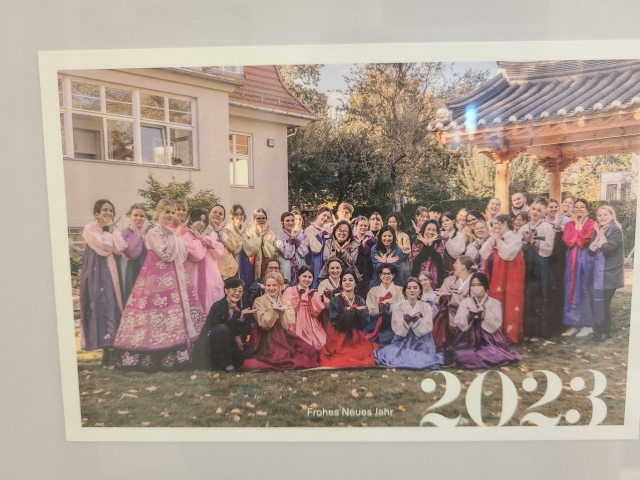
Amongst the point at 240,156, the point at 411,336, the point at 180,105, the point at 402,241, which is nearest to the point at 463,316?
the point at 411,336

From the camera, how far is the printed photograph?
1225mm

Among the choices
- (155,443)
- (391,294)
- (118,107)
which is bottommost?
(155,443)

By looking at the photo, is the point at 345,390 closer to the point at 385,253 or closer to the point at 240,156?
the point at 385,253

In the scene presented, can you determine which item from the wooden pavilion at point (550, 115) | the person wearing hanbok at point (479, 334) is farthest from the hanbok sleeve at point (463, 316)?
the wooden pavilion at point (550, 115)

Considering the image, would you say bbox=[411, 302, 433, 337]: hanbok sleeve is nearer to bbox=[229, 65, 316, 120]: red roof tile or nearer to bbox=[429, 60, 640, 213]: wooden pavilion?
bbox=[429, 60, 640, 213]: wooden pavilion

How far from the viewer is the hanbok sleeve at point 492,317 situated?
4.22 ft

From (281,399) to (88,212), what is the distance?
2.72 ft

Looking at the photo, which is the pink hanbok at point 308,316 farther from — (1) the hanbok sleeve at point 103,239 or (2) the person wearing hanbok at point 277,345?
(1) the hanbok sleeve at point 103,239

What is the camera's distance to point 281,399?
4.26 ft

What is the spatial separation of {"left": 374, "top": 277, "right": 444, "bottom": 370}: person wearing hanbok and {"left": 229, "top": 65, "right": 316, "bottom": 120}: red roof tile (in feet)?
2.05

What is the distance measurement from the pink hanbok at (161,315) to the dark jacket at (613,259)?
1.26 m
